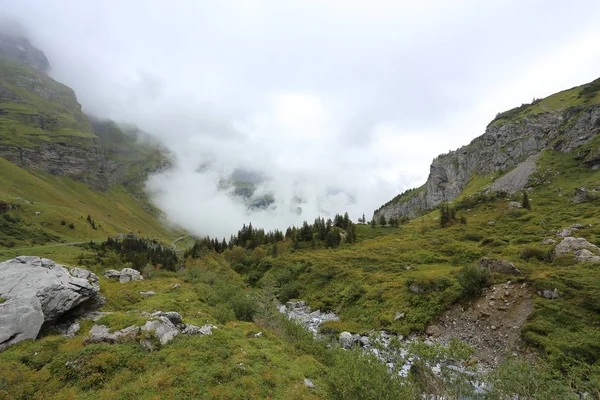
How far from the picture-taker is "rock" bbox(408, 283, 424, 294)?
46266 millimetres

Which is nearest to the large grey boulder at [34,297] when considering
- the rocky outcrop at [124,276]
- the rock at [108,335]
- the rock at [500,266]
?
the rock at [108,335]

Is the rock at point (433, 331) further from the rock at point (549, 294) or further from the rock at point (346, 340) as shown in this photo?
the rock at point (549, 294)

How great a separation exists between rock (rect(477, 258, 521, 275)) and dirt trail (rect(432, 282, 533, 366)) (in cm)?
305

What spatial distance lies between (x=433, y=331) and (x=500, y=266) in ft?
47.4

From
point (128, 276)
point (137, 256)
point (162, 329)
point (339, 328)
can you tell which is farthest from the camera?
point (137, 256)

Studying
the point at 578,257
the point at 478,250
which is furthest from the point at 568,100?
the point at 578,257

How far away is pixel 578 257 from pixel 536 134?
178003mm

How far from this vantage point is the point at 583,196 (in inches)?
3661

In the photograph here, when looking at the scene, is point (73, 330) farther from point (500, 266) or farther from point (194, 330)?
point (500, 266)

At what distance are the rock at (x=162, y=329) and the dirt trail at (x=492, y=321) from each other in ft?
Result: 103

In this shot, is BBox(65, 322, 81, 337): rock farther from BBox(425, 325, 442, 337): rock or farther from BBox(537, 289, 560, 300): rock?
BBox(537, 289, 560, 300): rock

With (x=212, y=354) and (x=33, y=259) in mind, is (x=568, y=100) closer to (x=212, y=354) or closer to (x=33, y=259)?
(x=212, y=354)

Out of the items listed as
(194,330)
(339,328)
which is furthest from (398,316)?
(194,330)

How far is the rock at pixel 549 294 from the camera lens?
32.8 meters
